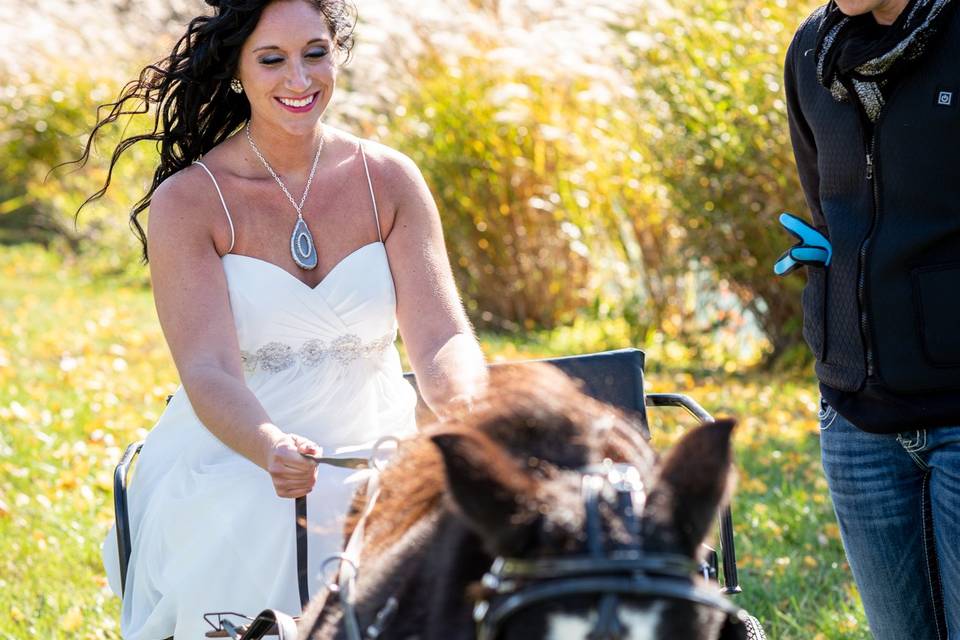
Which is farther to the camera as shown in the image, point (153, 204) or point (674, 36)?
point (674, 36)

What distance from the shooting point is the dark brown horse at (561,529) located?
1281mm

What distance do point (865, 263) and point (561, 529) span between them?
1.37 metres

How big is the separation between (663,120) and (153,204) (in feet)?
17.3

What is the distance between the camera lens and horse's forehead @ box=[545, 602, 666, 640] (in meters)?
1.27

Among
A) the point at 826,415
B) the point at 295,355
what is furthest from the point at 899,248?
the point at 295,355

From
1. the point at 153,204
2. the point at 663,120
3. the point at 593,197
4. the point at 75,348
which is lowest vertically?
the point at 75,348

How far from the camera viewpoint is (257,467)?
2.80m

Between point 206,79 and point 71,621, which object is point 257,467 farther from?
point 71,621

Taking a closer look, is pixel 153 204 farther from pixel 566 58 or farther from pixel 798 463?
pixel 566 58

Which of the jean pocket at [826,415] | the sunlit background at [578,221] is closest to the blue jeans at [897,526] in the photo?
the jean pocket at [826,415]

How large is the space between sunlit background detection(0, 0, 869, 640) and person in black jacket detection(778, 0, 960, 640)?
250 centimetres

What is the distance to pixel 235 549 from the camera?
2.67 meters

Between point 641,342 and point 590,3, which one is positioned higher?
point 590,3

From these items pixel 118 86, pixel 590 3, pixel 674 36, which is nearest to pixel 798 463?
pixel 674 36
